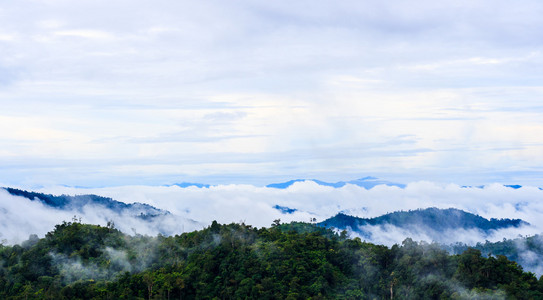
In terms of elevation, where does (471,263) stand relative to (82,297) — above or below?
above

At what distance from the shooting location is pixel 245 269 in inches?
2628

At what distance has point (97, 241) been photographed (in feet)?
265

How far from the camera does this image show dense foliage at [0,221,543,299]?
61969 millimetres

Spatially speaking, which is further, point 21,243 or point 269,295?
point 21,243

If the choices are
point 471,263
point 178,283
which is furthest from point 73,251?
point 471,263

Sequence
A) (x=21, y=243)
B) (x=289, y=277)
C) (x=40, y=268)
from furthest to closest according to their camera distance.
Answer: (x=21, y=243), (x=40, y=268), (x=289, y=277)

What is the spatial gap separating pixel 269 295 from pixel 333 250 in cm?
1651

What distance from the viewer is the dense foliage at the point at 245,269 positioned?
2440 inches

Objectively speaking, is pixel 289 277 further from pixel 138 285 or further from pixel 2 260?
pixel 2 260

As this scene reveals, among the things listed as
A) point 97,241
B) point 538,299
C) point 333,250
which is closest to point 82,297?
point 97,241

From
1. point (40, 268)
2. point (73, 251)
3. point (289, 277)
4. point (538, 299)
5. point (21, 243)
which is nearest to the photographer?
point (538, 299)

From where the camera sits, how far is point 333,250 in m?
74.4

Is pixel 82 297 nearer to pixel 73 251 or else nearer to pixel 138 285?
pixel 138 285

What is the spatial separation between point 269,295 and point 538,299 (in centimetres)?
3131
